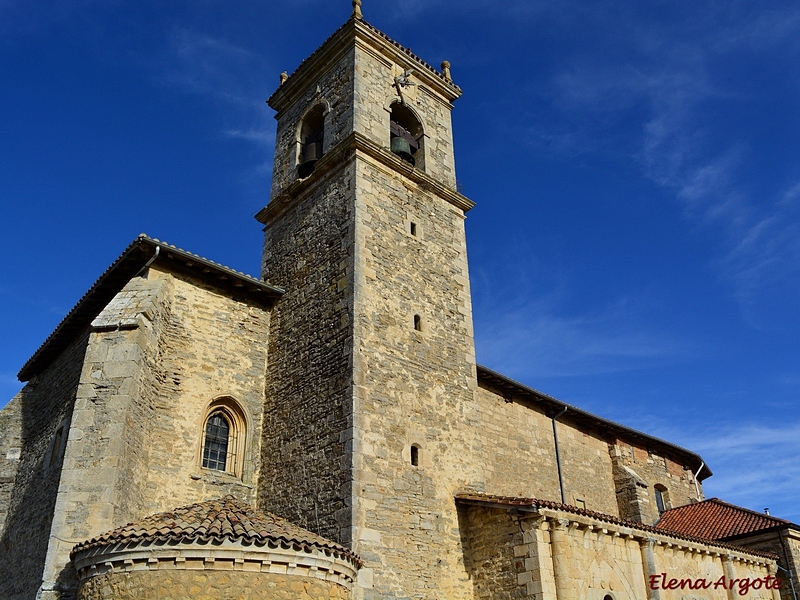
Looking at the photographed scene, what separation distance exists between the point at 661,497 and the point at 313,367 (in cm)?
1497

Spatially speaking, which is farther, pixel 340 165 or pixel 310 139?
pixel 310 139

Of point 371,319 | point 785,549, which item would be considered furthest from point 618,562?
point 785,549

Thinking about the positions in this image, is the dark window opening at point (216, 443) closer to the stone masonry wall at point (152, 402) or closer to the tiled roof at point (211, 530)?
the stone masonry wall at point (152, 402)

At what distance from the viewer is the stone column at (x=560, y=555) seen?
11109 mm

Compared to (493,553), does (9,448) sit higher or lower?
higher

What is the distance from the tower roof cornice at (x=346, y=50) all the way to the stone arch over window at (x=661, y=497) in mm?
14212

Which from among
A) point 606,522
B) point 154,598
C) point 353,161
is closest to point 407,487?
point 606,522

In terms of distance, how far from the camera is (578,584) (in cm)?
1143

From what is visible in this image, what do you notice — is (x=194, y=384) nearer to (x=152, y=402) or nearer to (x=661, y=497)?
(x=152, y=402)

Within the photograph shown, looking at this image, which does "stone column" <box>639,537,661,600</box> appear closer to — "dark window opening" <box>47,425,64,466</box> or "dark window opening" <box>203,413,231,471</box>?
"dark window opening" <box>203,413,231,471</box>

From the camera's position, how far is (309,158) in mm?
16656

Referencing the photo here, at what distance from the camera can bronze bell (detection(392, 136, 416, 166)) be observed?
16.0 m

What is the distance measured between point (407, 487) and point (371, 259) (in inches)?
177

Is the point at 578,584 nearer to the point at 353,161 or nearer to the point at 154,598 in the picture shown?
the point at 154,598
